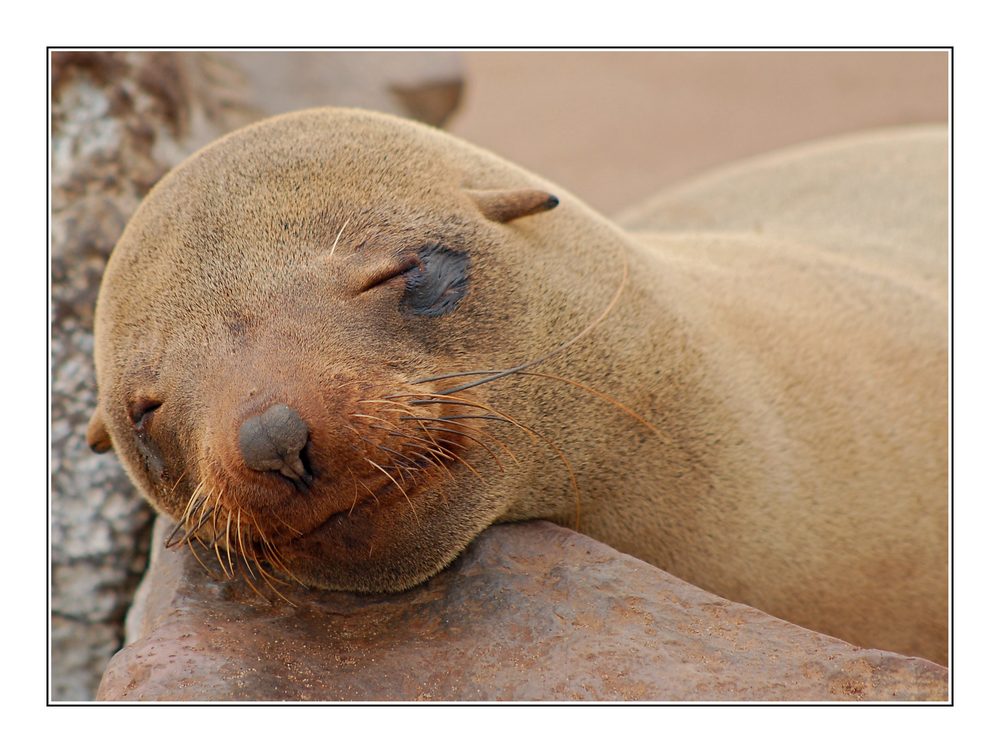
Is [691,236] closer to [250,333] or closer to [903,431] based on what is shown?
[903,431]

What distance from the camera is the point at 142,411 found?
290cm

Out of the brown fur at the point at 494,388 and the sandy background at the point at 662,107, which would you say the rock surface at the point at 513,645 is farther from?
the sandy background at the point at 662,107

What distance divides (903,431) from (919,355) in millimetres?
377

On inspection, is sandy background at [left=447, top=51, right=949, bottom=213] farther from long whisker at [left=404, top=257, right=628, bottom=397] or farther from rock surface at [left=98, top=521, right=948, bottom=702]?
rock surface at [left=98, top=521, right=948, bottom=702]

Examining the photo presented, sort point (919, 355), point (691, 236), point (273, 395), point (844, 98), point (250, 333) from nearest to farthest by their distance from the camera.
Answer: point (273, 395), point (250, 333), point (919, 355), point (691, 236), point (844, 98)

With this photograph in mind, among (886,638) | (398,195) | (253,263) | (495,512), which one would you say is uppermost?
(398,195)

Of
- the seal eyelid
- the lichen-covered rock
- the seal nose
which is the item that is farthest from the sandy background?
the seal nose

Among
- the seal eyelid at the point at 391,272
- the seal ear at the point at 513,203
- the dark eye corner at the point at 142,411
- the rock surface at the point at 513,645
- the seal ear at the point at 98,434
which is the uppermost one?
the seal ear at the point at 513,203

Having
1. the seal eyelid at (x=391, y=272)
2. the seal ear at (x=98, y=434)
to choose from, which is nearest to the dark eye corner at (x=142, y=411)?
the seal ear at (x=98, y=434)

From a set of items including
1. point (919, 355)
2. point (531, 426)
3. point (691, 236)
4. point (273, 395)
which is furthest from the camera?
point (691, 236)

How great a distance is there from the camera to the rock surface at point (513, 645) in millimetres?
2527

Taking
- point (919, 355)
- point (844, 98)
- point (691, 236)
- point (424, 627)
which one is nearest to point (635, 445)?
point (424, 627)

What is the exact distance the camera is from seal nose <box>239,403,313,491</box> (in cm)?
240

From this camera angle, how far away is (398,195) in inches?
115
